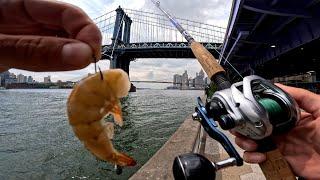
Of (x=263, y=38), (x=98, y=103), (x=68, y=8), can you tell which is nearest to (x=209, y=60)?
(x=98, y=103)

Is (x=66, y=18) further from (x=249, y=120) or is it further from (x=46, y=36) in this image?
(x=249, y=120)

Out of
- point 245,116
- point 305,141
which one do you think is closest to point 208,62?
point 305,141

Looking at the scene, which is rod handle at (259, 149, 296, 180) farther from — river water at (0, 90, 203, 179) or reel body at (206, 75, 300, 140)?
river water at (0, 90, 203, 179)

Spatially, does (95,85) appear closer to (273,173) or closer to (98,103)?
(98,103)

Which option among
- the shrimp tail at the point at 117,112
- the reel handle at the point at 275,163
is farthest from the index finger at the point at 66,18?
the reel handle at the point at 275,163

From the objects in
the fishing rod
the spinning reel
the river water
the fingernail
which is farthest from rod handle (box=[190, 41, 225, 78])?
the fingernail

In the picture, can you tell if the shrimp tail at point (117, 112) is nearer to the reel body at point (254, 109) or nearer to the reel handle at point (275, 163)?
the reel body at point (254, 109)

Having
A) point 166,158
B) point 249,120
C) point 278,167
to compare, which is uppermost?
point 249,120
